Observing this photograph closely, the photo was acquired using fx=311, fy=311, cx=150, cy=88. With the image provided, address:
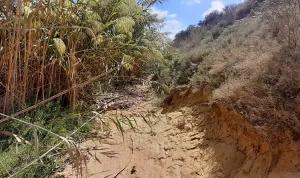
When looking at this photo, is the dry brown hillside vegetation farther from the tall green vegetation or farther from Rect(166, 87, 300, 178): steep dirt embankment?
the tall green vegetation

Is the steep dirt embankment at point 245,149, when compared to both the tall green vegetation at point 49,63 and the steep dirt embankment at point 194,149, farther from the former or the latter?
the tall green vegetation at point 49,63

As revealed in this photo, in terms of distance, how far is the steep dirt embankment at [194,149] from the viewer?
2697mm

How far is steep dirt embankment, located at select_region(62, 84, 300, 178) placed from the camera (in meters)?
2.70

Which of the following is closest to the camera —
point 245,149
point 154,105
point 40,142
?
point 40,142

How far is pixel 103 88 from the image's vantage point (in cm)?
471

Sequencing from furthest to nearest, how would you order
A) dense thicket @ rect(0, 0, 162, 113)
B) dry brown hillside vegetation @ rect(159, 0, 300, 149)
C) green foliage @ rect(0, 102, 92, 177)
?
dense thicket @ rect(0, 0, 162, 113), dry brown hillside vegetation @ rect(159, 0, 300, 149), green foliage @ rect(0, 102, 92, 177)

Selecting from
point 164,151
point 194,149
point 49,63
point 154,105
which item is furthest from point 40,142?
point 154,105

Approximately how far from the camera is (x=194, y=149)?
3.45 meters

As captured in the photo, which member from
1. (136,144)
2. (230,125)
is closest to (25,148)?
(136,144)

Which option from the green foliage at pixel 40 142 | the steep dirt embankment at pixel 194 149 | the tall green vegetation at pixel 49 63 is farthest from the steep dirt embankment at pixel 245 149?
the green foliage at pixel 40 142

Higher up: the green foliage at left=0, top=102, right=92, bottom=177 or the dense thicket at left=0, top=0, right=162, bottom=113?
the dense thicket at left=0, top=0, right=162, bottom=113

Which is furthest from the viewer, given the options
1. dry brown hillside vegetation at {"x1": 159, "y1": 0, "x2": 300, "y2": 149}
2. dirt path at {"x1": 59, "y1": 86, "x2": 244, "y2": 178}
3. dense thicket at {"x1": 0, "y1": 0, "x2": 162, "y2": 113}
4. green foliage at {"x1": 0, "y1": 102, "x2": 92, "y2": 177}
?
dirt path at {"x1": 59, "y1": 86, "x2": 244, "y2": 178}

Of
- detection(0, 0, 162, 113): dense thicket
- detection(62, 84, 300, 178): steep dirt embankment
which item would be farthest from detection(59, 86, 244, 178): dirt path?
detection(0, 0, 162, 113): dense thicket

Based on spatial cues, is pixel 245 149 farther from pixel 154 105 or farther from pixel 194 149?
pixel 154 105
